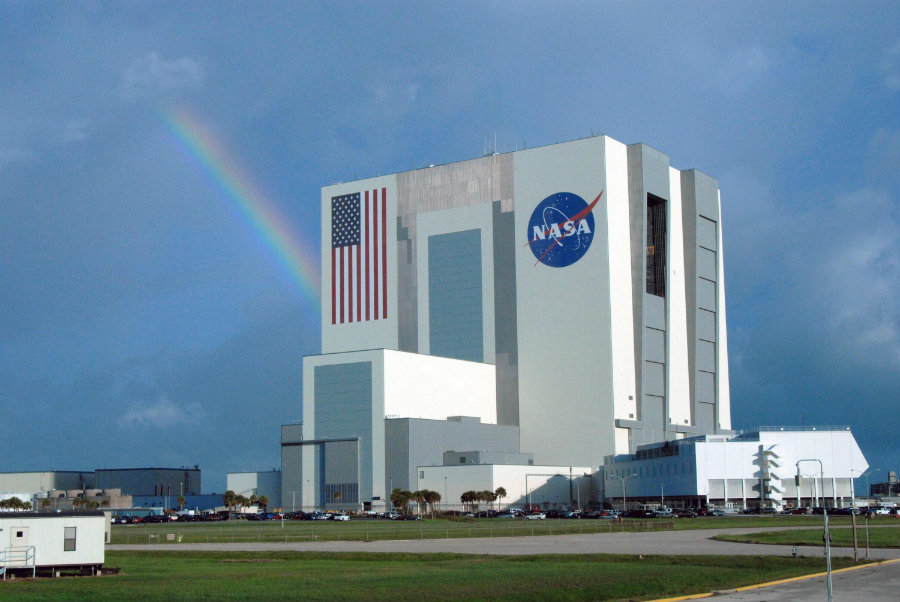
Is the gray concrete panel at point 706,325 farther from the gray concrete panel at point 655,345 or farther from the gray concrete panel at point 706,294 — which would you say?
the gray concrete panel at point 655,345

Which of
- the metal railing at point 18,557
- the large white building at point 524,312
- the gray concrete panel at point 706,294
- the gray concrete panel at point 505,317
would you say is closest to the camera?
the metal railing at point 18,557

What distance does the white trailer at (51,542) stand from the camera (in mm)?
48375

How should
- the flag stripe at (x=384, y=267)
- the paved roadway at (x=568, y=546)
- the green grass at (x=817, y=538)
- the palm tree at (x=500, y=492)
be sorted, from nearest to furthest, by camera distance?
1. the paved roadway at (x=568, y=546)
2. the green grass at (x=817, y=538)
3. the palm tree at (x=500, y=492)
4. the flag stripe at (x=384, y=267)

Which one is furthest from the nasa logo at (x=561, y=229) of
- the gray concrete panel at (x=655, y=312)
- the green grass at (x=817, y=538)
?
the green grass at (x=817, y=538)

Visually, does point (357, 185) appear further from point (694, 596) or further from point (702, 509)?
point (694, 596)

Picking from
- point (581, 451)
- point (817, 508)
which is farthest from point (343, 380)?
point (817, 508)

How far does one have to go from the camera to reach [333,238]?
585 feet

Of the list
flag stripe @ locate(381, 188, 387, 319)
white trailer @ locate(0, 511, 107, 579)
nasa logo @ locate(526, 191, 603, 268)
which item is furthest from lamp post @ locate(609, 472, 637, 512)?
white trailer @ locate(0, 511, 107, 579)

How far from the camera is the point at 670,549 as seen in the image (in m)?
62.2

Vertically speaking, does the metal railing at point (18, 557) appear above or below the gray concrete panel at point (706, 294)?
below

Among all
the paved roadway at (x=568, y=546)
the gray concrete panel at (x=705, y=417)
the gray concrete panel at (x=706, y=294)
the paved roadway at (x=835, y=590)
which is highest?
the gray concrete panel at (x=706, y=294)

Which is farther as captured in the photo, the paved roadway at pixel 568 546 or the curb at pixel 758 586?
the paved roadway at pixel 568 546

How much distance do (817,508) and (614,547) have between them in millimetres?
82054

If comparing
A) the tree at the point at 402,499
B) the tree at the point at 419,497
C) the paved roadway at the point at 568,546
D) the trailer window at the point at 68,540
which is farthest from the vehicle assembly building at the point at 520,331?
the trailer window at the point at 68,540
